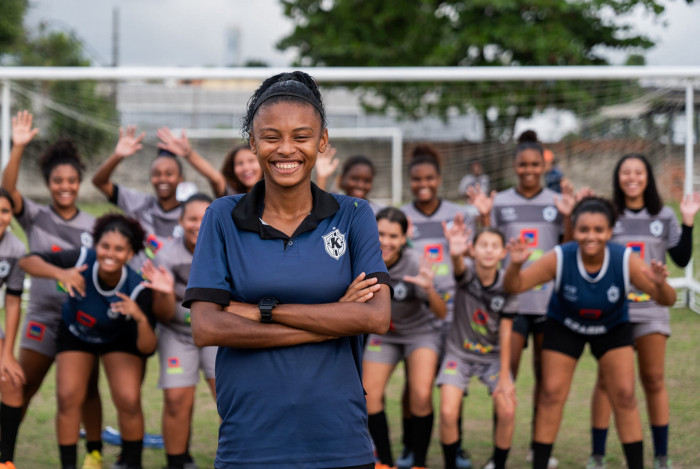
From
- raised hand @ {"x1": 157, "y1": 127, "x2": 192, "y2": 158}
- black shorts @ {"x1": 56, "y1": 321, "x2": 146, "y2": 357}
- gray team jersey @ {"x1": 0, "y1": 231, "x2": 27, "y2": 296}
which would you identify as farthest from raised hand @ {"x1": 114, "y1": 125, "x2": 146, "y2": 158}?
black shorts @ {"x1": 56, "y1": 321, "x2": 146, "y2": 357}

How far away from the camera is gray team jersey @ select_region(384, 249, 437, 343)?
16.6 ft

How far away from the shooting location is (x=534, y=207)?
18.6 ft

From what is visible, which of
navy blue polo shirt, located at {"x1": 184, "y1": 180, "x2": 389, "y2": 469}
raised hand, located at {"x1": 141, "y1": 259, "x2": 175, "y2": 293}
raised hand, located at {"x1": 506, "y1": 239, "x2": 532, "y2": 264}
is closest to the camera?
navy blue polo shirt, located at {"x1": 184, "y1": 180, "x2": 389, "y2": 469}

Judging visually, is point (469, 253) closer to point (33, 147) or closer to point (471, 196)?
point (471, 196)

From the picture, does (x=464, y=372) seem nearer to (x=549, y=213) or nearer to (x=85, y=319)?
(x=549, y=213)

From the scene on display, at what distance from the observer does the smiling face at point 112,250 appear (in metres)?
4.54

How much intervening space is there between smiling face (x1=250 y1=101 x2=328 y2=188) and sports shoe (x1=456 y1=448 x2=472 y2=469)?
342cm

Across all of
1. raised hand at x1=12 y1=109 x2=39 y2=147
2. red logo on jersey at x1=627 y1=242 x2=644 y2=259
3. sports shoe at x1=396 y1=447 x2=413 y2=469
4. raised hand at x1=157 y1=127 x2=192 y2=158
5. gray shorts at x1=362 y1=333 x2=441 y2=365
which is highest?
raised hand at x1=12 y1=109 x2=39 y2=147

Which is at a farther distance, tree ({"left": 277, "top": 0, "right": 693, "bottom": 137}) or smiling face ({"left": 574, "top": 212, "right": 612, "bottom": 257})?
tree ({"left": 277, "top": 0, "right": 693, "bottom": 137})

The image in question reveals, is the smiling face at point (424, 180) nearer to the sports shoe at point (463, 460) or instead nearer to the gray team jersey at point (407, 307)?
the gray team jersey at point (407, 307)

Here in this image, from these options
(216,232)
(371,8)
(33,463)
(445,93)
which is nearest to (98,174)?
(33,463)

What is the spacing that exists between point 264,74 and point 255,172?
288 cm

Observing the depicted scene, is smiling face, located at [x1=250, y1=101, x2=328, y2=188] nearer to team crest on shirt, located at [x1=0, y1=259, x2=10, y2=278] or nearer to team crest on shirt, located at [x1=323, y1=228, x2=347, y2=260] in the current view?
team crest on shirt, located at [x1=323, y1=228, x2=347, y2=260]

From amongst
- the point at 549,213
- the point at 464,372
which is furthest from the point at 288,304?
the point at 549,213
